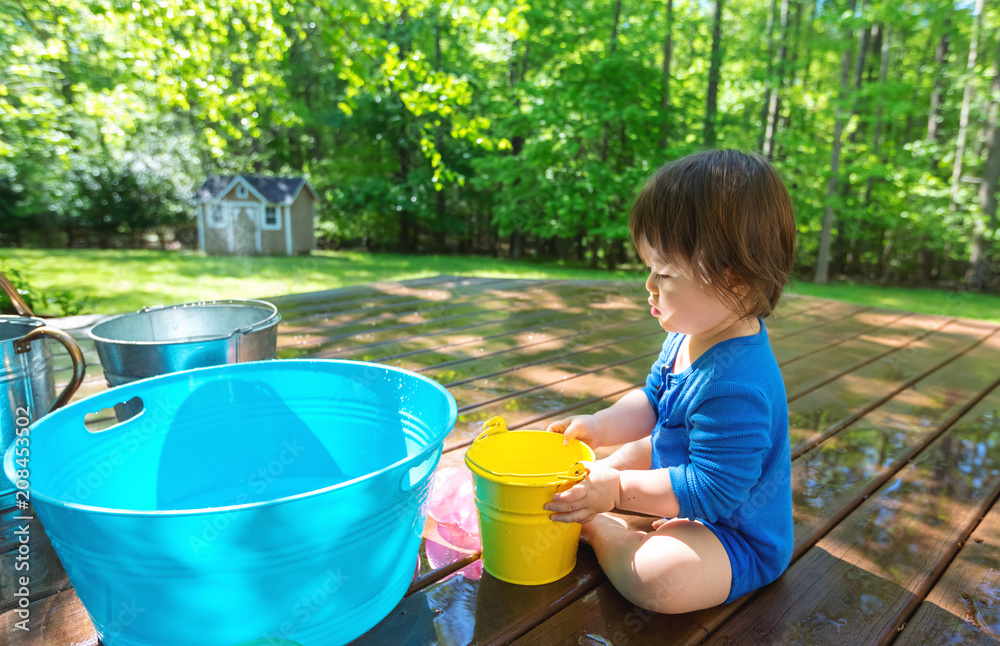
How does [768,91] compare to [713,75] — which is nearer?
[713,75]

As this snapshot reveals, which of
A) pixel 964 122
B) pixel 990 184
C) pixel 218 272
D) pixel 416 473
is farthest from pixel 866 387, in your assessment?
pixel 964 122

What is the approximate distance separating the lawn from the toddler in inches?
238

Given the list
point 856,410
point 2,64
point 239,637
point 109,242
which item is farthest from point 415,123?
point 239,637

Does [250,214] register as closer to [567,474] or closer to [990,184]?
[567,474]

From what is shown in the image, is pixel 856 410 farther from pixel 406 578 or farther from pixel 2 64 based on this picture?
pixel 2 64

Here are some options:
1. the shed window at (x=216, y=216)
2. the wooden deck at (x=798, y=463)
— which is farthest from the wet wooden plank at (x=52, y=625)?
the shed window at (x=216, y=216)

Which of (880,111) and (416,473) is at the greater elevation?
(880,111)

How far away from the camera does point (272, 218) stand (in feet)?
45.0

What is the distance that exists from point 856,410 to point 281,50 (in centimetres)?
544

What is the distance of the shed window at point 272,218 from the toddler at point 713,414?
13.8 meters

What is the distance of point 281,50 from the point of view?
531cm

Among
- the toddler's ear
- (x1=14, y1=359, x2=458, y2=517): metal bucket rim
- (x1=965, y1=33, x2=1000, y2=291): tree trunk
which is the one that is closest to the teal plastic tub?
(x1=14, y1=359, x2=458, y2=517): metal bucket rim

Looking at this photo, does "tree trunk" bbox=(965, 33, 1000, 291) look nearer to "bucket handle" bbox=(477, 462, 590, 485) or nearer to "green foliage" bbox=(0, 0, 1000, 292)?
"green foliage" bbox=(0, 0, 1000, 292)

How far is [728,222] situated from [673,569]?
0.67m
